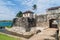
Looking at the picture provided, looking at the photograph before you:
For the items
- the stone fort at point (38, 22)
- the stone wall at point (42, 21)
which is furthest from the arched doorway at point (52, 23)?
the stone wall at point (42, 21)

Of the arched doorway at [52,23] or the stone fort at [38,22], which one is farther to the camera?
the arched doorway at [52,23]

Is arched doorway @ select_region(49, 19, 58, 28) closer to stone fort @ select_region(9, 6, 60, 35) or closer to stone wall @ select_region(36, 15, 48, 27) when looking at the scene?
stone fort @ select_region(9, 6, 60, 35)

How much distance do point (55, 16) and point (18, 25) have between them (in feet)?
36.6

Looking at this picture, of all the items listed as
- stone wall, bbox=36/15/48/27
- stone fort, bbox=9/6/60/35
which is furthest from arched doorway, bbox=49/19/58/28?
stone wall, bbox=36/15/48/27

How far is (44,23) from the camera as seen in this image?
29.0 m

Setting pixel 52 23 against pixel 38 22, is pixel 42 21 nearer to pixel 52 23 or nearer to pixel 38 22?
pixel 38 22

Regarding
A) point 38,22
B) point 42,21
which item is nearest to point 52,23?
point 42,21

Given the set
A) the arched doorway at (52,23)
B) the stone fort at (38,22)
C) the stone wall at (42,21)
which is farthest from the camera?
the stone wall at (42,21)

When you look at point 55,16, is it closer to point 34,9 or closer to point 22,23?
point 22,23

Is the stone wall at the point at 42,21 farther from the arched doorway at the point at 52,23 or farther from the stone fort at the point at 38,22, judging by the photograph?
the arched doorway at the point at 52,23

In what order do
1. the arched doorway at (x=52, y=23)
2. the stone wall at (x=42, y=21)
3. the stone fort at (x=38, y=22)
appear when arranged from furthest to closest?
1. the stone wall at (x=42, y=21)
2. the arched doorway at (x=52, y=23)
3. the stone fort at (x=38, y=22)

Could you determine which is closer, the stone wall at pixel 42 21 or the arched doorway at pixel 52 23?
the arched doorway at pixel 52 23

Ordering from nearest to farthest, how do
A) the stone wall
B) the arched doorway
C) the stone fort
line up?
the stone fort, the arched doorway, the stone wall

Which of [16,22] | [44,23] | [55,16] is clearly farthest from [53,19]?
[16,22]
